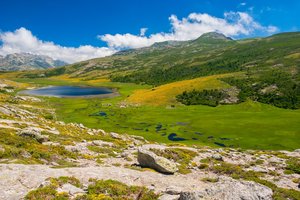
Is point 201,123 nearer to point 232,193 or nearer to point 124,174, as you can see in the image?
point 124,174

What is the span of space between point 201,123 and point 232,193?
102 metres

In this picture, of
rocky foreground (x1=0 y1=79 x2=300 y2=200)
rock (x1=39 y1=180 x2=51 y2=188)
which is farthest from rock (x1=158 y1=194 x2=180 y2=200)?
rock (x1=39 y1=180 x2=51 y2=188)

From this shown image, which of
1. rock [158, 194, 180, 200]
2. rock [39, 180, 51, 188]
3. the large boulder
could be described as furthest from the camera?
rock [39, 180, 51, 188]

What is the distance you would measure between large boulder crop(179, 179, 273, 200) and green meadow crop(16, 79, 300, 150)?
6708 centimetres

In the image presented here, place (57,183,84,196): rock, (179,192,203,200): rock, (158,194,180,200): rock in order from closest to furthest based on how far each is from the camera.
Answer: (179,192,203,200): rock
(158,194,180,200): rock
(57,183,84,196): rock

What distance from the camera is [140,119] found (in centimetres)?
12975

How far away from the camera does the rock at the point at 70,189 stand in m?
21.2

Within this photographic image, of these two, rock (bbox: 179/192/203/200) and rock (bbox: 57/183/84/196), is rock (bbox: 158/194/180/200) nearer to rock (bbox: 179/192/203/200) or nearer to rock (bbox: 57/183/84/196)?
rock (bbox: 179/192/203/200)

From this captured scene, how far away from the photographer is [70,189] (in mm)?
21750

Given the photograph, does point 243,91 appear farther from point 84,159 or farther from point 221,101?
point 84,159

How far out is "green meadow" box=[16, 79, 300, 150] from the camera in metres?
89.5

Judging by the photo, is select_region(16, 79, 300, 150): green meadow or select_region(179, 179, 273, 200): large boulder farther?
select_region(16, 79, 300, 150): green meadow

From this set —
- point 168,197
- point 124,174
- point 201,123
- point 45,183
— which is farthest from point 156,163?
point 201,123

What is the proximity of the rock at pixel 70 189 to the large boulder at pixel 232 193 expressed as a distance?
8619 mm
